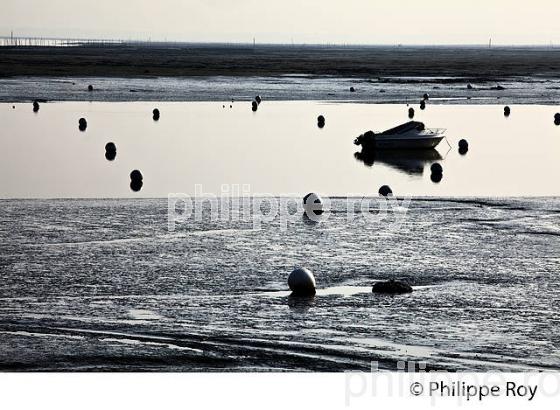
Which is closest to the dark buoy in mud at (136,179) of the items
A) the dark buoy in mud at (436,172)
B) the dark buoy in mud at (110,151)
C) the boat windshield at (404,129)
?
the dark buoy in mud at (110,151)

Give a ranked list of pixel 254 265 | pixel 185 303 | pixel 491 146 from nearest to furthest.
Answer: pixel 185 303 → pixel 254 265 → pixel 491 146

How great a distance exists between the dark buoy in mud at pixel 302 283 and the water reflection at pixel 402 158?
28.2 metres

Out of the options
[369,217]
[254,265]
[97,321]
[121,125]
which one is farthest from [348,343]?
[121,125]

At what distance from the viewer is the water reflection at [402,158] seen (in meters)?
55.5

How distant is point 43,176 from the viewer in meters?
48.7

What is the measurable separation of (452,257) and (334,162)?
25165 mm

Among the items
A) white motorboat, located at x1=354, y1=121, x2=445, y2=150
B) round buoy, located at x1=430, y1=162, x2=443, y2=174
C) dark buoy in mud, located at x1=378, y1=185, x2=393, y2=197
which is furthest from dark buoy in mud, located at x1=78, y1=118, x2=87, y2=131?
dark buoy in mud, located at x1=378, y1=185, x2=393, y2=197

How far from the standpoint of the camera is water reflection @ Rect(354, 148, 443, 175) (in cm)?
5553

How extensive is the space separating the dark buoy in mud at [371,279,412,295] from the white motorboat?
32840 millimetres

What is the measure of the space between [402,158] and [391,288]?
33.1 meters

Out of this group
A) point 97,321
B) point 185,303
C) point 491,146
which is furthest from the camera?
point 491,146

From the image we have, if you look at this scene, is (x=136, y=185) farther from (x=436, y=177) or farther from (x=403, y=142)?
(x=403, y=142)

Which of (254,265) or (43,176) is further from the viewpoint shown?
(43,176)

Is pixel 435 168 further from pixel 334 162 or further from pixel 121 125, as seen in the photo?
pixel 121 125
